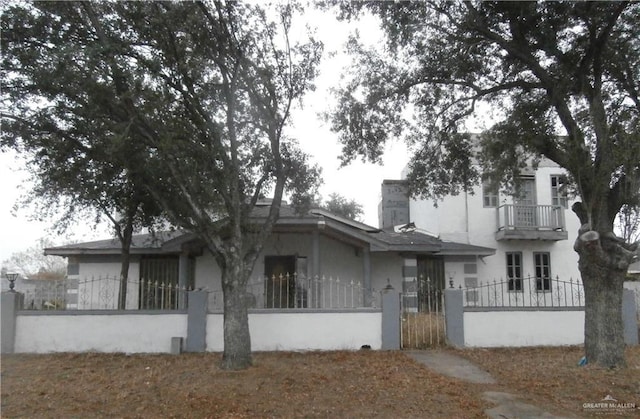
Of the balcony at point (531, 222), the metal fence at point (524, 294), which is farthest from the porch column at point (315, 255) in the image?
the balcony at point (531, 222)

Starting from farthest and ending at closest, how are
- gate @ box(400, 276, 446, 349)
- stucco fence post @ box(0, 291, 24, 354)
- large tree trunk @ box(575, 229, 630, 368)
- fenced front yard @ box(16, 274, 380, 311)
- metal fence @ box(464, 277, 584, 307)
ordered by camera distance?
metal fence @ box(464, 277, 584, 307)
fenced front yard @ box(16, 274, 380, 311)
gate @ box(400, 276, 446, 349)
stucco fence post @ box(0, 291, 24, 354)
large tree trunk @ box(575, 229, 630, 368)

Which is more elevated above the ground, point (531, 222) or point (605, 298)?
point (531, 222)

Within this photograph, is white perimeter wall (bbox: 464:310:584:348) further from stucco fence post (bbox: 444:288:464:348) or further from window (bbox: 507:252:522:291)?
window (bbox: 507:252:522:291)

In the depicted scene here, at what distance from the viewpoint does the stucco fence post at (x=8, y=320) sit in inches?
445

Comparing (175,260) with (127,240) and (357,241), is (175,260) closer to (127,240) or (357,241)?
(127,240)

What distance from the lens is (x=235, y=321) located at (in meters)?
9.20

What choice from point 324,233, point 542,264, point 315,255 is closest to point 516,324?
point 315,255

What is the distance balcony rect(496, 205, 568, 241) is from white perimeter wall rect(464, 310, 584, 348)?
7.92 m

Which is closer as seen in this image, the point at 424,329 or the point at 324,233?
the point at 424,329

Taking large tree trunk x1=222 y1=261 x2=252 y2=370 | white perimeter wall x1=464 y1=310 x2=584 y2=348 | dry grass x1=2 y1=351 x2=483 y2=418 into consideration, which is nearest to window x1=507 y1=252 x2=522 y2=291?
white perimeter wall x1=464 y1=310 x2=584 y2=348

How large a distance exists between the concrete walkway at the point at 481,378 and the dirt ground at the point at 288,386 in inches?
7.9

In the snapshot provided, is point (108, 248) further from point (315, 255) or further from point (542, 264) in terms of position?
point (542, 264)

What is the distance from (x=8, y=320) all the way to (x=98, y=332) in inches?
74.5

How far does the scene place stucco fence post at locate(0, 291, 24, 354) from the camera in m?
11.3
